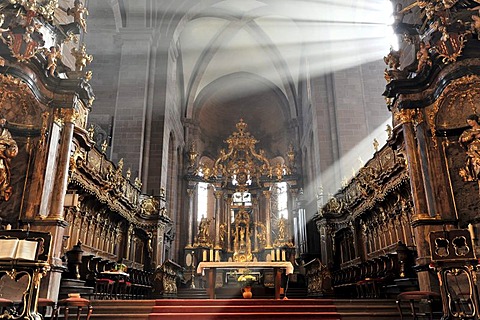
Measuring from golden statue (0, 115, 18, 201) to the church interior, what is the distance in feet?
0.14

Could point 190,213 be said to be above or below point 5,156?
above

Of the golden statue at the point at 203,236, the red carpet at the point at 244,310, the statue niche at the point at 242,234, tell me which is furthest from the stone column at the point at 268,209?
the red carpet at the point at 244,310

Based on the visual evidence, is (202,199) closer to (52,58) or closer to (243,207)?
(243,207)

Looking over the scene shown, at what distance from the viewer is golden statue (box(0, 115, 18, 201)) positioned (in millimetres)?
7242

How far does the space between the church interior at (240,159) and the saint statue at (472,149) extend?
0.10ft

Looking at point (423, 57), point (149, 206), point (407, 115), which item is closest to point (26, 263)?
point (407, 115)

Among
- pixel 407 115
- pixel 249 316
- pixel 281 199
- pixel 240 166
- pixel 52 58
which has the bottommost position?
pixel 249 316

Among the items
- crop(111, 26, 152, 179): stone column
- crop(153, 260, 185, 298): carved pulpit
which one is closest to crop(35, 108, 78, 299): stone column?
crop(153, 260, 185, 298): carved pulpit

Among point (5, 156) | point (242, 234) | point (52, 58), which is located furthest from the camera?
point (242, 234)

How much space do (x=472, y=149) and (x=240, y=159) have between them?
13.8 meters

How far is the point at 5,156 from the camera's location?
7.33 m

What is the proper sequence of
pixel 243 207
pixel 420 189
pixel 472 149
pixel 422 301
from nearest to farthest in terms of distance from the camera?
pixel 422 301
pixel 472 149
pixel 420 189
pixel 243 207

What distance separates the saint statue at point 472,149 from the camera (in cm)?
691

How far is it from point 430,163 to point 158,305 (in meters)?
5.68
